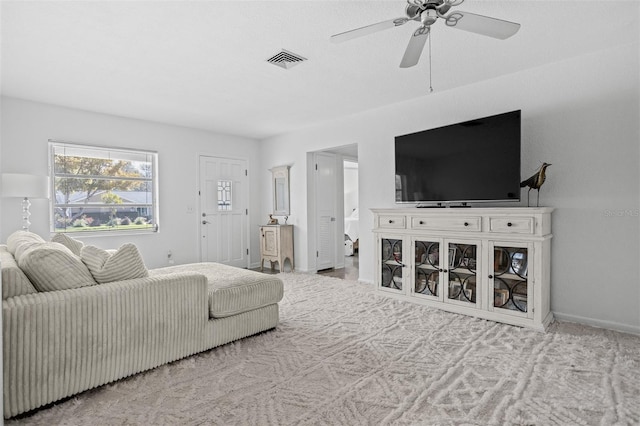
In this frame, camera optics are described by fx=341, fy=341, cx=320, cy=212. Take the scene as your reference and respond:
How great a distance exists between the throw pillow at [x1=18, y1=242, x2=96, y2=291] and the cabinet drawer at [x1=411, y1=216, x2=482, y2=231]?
2.86 m

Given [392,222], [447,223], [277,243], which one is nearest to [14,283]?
[392,222]

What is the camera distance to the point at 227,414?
1702 millimetres

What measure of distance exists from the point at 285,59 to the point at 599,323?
11.4ft

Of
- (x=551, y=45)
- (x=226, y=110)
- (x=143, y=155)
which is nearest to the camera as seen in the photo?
(x=551, y=45)

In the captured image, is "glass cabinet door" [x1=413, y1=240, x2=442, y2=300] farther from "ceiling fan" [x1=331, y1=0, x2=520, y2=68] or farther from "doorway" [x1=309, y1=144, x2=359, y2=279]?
"ceiling fan" [x1=331, y1=0, x2=520, y2=68]

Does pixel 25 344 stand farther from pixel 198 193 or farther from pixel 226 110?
pixel 198 193

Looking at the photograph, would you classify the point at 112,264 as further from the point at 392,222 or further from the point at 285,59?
the point at 392,222

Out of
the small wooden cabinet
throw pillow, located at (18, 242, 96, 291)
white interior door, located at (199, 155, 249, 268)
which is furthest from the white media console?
white interior door, located at (199, 155, 249, 268)

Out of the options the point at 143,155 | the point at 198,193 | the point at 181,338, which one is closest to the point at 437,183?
the point at 181,338

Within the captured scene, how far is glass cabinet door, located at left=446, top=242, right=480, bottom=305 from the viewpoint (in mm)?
3148

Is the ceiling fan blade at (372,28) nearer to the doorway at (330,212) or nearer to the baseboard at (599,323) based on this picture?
the baseboard at (599,323)

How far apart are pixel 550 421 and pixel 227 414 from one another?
1.57m

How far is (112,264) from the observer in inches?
80.6

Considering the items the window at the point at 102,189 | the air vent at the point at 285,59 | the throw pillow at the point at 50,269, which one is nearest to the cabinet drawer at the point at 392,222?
the air vent at the point at 285,59
